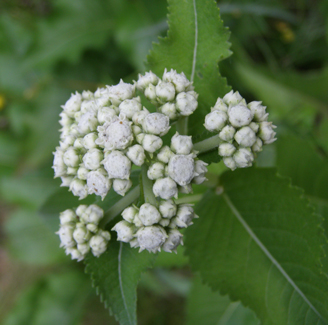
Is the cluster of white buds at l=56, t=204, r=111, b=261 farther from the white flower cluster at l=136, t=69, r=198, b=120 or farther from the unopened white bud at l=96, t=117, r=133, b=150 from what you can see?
the white flower cluster at l=136, t=69, r=198, b=120

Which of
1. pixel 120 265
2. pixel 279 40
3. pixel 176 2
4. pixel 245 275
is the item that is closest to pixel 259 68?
pixel 279 40

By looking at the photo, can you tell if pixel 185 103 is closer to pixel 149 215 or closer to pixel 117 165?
pixel 117 165

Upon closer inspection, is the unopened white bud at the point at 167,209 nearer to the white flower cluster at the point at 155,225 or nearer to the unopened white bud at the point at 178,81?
the white flower cluster at the point at 155,225

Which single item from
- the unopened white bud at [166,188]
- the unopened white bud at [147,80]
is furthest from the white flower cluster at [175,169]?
the unopened white bud at [147,80]

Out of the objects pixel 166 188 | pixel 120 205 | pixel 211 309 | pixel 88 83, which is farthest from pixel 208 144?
pixel 88 83

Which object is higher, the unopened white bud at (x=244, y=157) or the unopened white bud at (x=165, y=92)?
the unopened white bud at (x=165, y=92)

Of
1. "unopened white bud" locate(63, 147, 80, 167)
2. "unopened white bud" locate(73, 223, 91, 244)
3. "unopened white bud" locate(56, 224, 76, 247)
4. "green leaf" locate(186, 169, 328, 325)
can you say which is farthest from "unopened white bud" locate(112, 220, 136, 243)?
"green leaf" locate(186, 169, 328, 325)

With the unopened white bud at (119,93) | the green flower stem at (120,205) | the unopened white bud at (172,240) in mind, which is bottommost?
the unopened white bud at (172,240)

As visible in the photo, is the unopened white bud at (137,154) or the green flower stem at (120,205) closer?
the unopened white bud at (137,154)

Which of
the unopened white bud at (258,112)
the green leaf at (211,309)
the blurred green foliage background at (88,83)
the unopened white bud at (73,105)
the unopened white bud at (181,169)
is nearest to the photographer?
the unopened white bud at (181,169)
